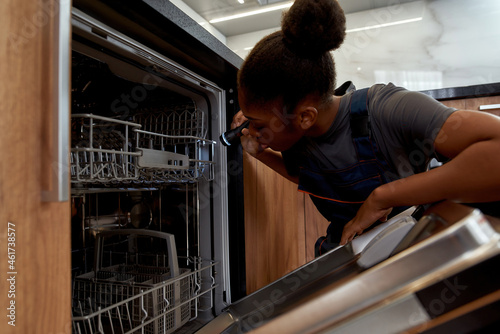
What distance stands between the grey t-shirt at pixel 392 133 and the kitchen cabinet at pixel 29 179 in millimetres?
635

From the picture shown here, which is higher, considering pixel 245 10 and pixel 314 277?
pixel 245 10

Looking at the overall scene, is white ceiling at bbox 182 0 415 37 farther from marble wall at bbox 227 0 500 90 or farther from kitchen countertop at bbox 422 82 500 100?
kitchen countertop at bbox 422 82 500 100

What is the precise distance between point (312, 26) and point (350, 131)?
0.28m

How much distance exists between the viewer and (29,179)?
40 cm

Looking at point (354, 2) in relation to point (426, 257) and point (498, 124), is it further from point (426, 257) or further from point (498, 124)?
point (426, 257)

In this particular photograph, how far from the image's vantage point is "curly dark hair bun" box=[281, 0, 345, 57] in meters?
0.68

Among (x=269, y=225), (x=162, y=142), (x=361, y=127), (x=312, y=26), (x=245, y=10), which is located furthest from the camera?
(x=245, y=10)

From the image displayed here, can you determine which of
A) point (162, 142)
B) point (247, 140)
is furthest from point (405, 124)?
point (162, 142)

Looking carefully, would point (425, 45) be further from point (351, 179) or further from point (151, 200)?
point (151, 200)

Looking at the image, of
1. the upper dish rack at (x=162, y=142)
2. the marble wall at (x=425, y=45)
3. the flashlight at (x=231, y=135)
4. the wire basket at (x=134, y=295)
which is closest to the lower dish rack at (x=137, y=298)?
Answer: the wire basket at (x=134, y=295)

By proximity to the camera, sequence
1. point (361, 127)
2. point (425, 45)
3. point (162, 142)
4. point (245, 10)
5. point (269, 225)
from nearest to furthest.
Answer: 1. point (361, 127)
2. point (162, 142)
3. point (269, 225)
4. point (425, 45)
5. point (245, 10)

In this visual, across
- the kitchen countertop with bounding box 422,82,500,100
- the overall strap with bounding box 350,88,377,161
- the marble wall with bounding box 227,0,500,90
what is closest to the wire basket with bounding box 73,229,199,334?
the overall strap with bounding box 350,88,377,161

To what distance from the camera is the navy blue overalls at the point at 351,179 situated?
78 centimetres

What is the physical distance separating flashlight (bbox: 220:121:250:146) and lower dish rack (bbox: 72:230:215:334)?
311 mm
